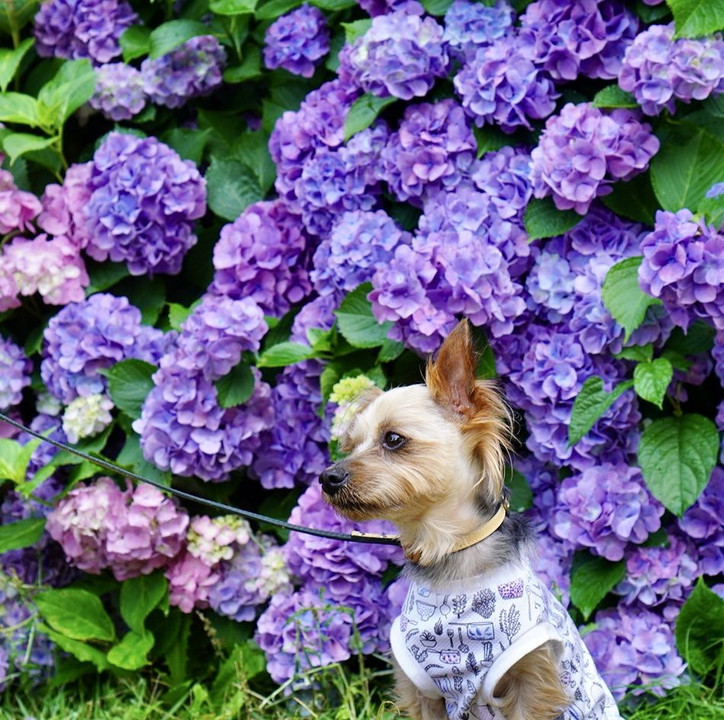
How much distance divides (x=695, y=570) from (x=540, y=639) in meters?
0.99

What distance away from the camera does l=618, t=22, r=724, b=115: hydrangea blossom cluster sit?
3.23 metres

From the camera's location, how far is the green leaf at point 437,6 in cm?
376

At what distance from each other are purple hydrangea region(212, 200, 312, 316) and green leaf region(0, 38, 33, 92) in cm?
99

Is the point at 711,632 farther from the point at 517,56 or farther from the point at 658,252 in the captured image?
the point at 517,56

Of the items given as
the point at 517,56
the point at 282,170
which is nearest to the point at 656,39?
the point at 517,56

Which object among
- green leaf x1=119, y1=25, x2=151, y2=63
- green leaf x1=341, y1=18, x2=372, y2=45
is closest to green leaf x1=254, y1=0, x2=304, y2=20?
green leaf x1=341, y1=18, x2=372, y2=45

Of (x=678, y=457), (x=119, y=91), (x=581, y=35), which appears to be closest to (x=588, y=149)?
(x=581, y=35)

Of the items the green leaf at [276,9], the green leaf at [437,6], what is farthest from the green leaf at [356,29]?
the green leaf at [276,9]

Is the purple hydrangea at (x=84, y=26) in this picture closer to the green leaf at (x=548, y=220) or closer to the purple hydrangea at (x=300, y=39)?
the purple hydrangea at (x=300, y=39)

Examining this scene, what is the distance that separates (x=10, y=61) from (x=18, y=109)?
306 mm

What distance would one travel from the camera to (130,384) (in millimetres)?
3852

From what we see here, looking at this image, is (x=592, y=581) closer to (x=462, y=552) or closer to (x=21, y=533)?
(x=462, y=552)

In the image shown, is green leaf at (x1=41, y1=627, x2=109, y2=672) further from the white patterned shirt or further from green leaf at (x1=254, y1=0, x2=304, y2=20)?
green leaf at (x1=254, y1=0, x2=304, y2=20)

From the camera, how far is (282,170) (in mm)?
3936
